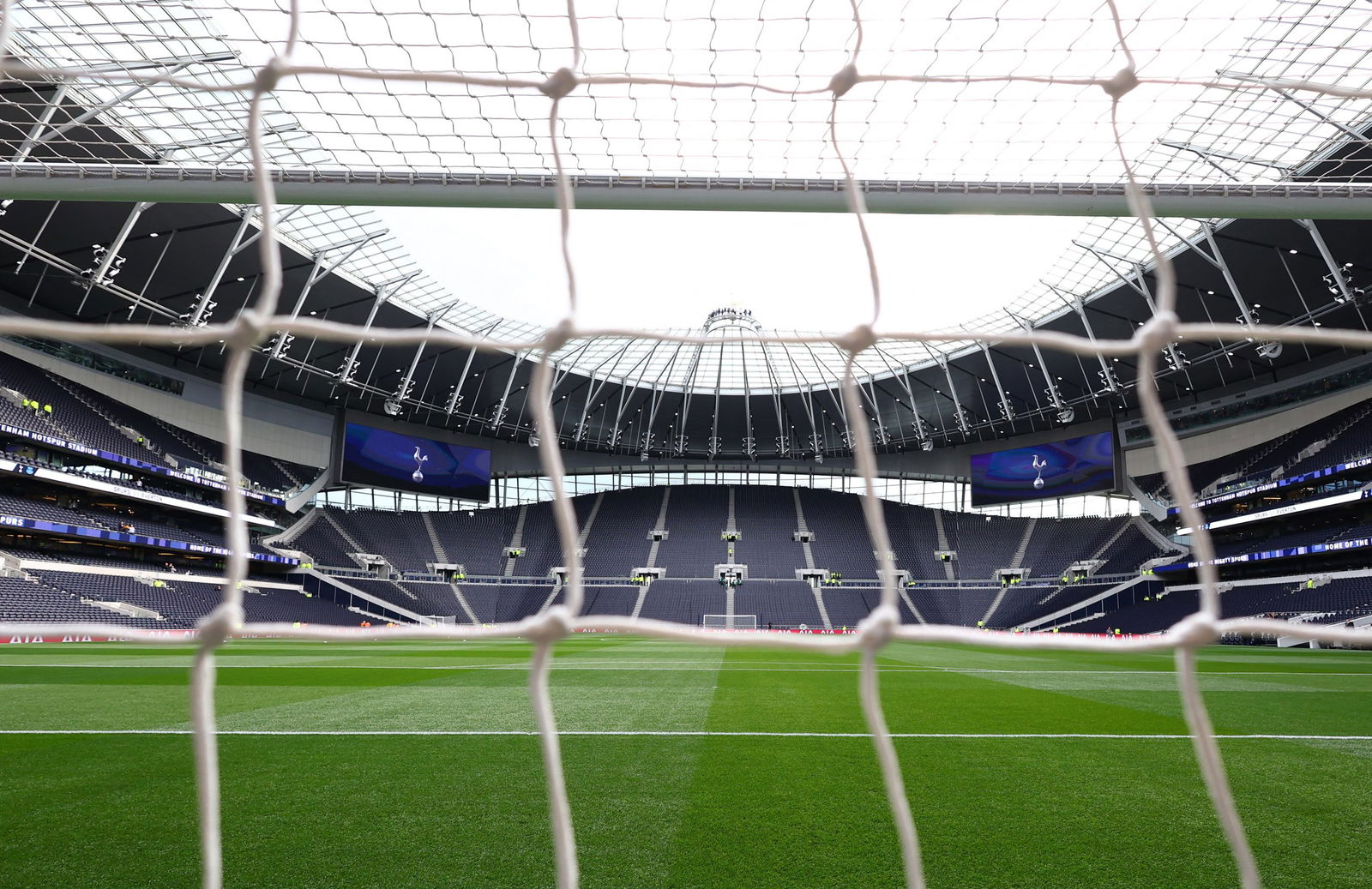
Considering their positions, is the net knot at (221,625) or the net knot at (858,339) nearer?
the net knot at (221,625)

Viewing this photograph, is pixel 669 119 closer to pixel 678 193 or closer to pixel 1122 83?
pixel 678 193

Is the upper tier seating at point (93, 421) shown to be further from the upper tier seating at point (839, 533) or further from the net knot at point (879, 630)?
the net knot at point (879, 630)

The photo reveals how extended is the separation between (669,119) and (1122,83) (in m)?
5.78

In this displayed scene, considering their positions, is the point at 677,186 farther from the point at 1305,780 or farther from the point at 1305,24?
the point at 1305,24

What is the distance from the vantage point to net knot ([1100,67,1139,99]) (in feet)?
9.13

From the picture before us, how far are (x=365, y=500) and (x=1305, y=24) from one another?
43.8 m

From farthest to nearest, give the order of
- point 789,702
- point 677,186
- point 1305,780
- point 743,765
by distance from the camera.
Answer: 1. point 789,702
2. point 677,186
3. point 743,765
4. point 1305,780

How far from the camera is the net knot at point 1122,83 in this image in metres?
2.78

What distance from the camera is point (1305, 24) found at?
39.5 feet

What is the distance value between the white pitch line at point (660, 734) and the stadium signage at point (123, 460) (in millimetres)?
21298

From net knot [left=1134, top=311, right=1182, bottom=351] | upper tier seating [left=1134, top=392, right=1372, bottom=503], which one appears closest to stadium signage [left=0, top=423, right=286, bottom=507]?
net knot [left=1134, top=311, right=1182, bottom=351]

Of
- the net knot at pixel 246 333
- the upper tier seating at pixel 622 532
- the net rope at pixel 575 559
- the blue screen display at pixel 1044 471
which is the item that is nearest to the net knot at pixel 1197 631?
the net rope at pixel 575 559

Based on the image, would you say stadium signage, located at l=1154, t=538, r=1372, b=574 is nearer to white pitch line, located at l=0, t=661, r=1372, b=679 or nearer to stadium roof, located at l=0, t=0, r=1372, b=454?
stadium roof, located at l=0, t=0, r=1372, b=454

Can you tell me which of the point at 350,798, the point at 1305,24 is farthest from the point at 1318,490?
Result: the point at 350,798
